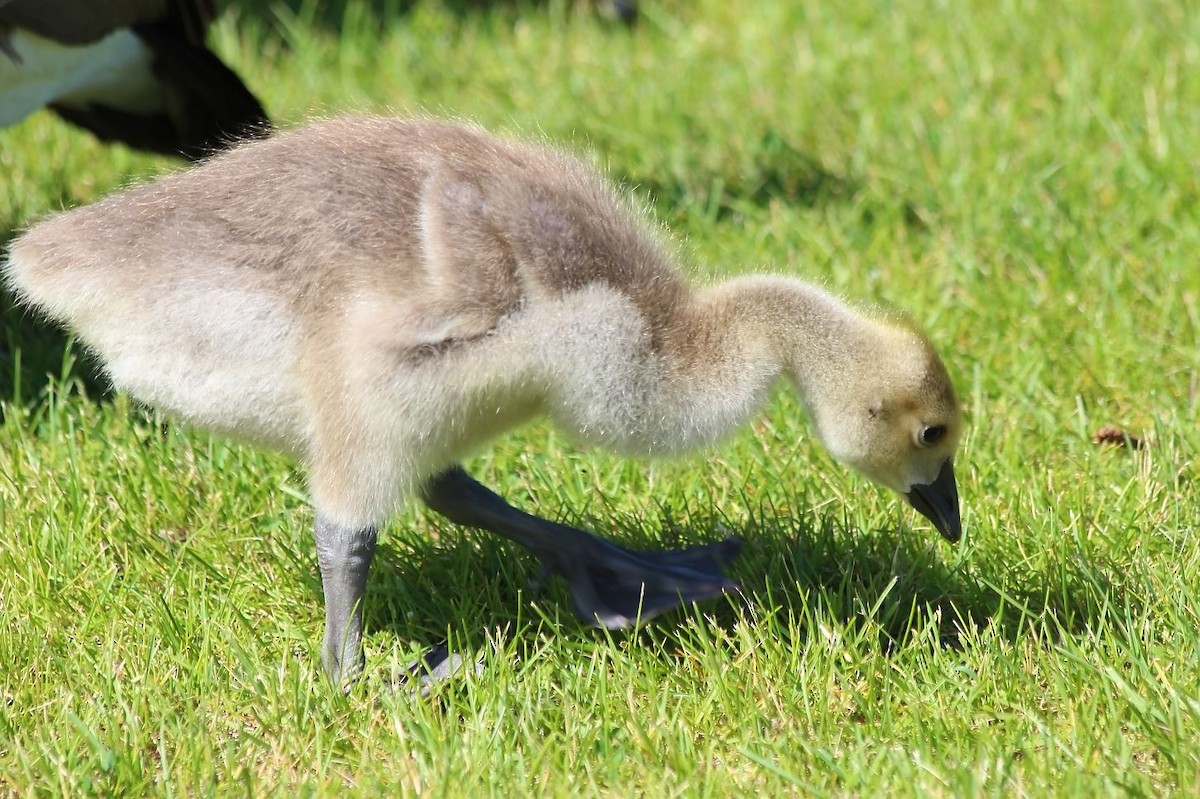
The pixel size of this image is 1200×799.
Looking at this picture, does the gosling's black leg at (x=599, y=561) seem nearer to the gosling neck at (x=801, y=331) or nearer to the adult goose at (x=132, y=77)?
the gosling neck at (x=801, y=331)

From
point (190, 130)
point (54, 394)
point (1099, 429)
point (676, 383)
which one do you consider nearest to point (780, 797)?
point (676, 383)

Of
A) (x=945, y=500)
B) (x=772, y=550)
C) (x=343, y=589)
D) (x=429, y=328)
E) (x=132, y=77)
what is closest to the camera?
(x=429, y=328)

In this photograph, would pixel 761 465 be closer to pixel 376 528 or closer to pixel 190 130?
pixel 376 528

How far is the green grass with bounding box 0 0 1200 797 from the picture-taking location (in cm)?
253

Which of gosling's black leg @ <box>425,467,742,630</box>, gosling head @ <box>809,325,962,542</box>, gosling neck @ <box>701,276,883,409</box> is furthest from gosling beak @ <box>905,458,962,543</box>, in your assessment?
gosling's black leg @ <box>425,467,742,630</box>

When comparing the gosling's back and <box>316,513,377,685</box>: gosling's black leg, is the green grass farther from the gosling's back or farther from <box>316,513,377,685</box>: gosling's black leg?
the gosling's back

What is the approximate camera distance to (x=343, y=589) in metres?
2.74

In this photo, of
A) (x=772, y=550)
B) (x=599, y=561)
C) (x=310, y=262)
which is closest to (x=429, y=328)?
(x=310, y=262)

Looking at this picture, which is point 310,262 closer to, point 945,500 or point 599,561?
point 599,561

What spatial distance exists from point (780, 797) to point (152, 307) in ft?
4.24

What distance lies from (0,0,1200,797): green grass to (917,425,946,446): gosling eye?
0.97 feet

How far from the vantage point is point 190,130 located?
4.39 metres

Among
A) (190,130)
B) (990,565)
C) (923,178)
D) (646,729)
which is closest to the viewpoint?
(646,729)

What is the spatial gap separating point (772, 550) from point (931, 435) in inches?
18.1
